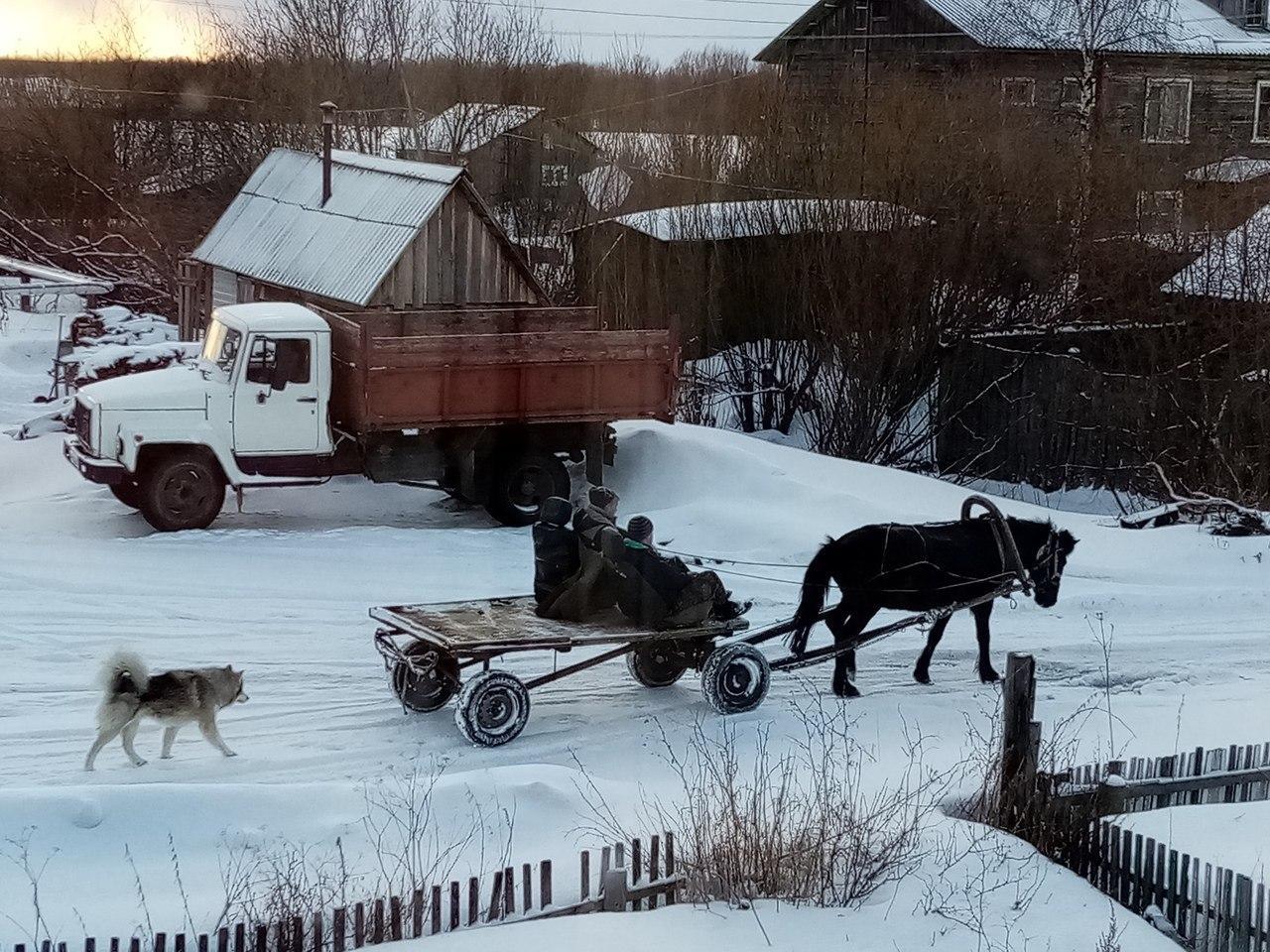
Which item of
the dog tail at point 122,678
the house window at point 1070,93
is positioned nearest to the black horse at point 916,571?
the dog tail at point 122,678

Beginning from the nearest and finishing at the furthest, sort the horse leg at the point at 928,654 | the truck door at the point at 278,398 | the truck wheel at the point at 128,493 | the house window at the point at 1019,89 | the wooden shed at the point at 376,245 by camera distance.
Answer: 1. the horse leg at the point at 928,654
2. the truck wheel at the point at 128,493
3. the truck door at the point at 278,398
4. the wooden shed at the point at 376,245
5. the house window at the point at 1019,89

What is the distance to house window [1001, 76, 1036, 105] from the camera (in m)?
36.5

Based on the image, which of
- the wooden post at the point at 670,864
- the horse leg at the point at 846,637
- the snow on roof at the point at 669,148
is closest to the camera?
the wooden post at the point at 670,864

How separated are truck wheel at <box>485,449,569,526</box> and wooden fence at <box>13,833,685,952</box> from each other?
893 cm

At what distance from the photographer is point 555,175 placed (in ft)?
123

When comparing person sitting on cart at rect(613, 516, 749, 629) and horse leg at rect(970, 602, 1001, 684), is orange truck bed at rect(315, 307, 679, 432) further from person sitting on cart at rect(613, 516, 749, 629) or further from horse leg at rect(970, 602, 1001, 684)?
horse leg at rect(970, 602, 1001, 684)

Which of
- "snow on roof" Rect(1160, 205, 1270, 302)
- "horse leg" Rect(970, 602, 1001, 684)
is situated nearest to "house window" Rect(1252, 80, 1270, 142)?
"snow on roof" Rect(1160, 205, 1270, 302)

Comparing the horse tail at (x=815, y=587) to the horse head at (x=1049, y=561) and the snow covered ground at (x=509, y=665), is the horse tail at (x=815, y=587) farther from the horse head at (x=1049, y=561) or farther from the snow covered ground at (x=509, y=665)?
the horse head at (x=1049, y=561)

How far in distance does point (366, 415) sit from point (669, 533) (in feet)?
10.7

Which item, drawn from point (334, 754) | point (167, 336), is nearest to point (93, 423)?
point (334, 754)

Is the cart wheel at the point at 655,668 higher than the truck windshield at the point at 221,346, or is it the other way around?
the truck windshield at the point at 221,346

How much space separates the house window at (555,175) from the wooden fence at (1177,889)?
29596mm

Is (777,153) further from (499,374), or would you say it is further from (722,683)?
(722,683)

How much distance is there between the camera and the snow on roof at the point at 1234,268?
78.4ft
